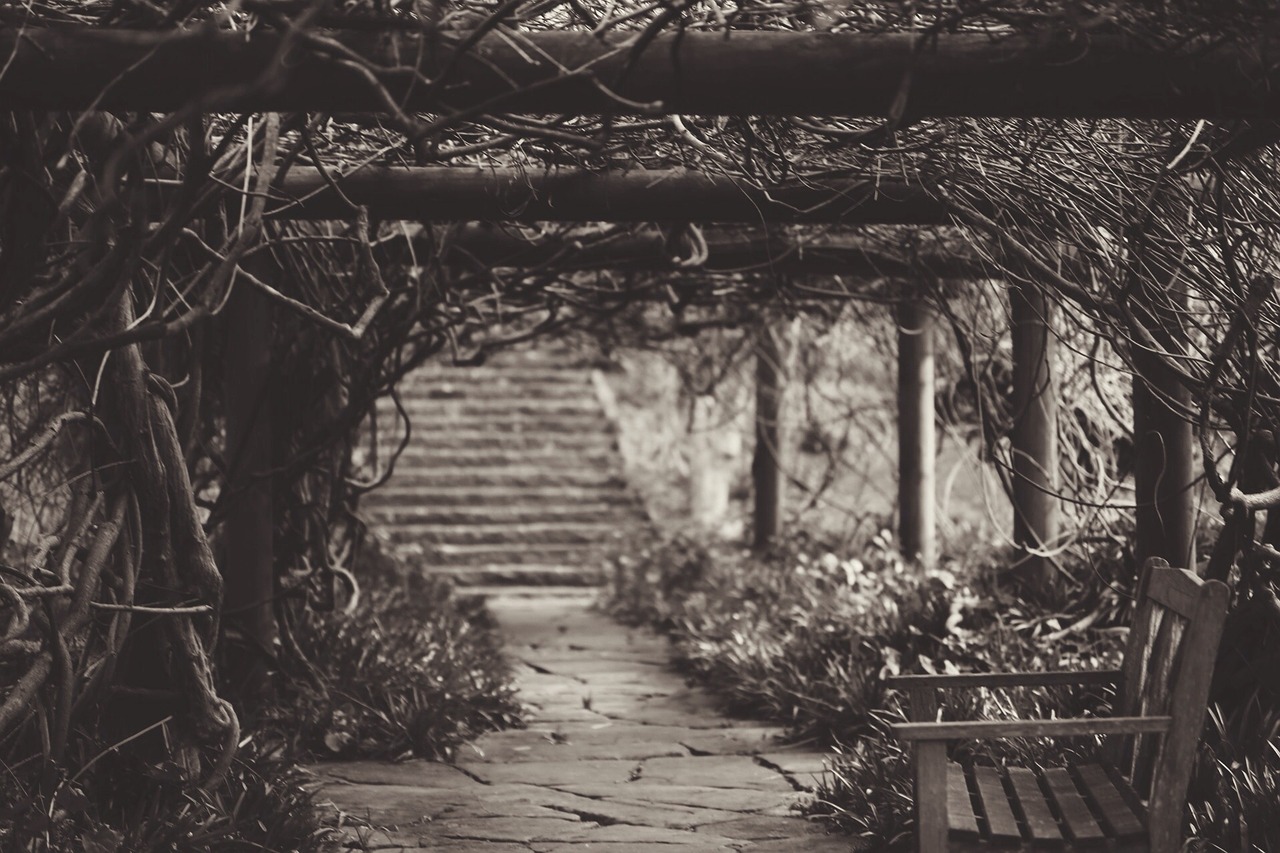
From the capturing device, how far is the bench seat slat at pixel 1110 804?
299 cm

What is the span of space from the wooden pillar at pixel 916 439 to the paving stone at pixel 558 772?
337cm

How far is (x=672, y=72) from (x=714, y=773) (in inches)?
137

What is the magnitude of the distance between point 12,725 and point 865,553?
6.45 m

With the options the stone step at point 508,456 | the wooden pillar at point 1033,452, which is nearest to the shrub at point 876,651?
the wooden pillar at point 1033,452

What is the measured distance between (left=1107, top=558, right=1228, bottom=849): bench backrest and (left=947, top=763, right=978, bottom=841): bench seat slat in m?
0.39

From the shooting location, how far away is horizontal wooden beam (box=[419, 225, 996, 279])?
5.64 metres

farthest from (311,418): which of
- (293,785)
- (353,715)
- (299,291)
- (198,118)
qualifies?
(198,118)

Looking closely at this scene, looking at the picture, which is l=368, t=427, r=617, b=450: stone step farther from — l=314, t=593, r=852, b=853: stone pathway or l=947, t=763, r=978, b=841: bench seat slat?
l=947, t=763, r=978, b=841: bench seat slat

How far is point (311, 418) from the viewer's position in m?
6.12

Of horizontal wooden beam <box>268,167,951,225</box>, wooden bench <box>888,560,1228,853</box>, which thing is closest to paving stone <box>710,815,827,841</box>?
wooden bench <box>888,560,1228,853</box>

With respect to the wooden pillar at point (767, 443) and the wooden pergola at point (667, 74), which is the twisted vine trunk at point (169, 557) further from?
the wooden pillar at point (767, 443)

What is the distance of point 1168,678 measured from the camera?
10.5ft

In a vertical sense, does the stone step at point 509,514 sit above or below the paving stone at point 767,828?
below

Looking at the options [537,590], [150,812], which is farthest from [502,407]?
[150,812]
